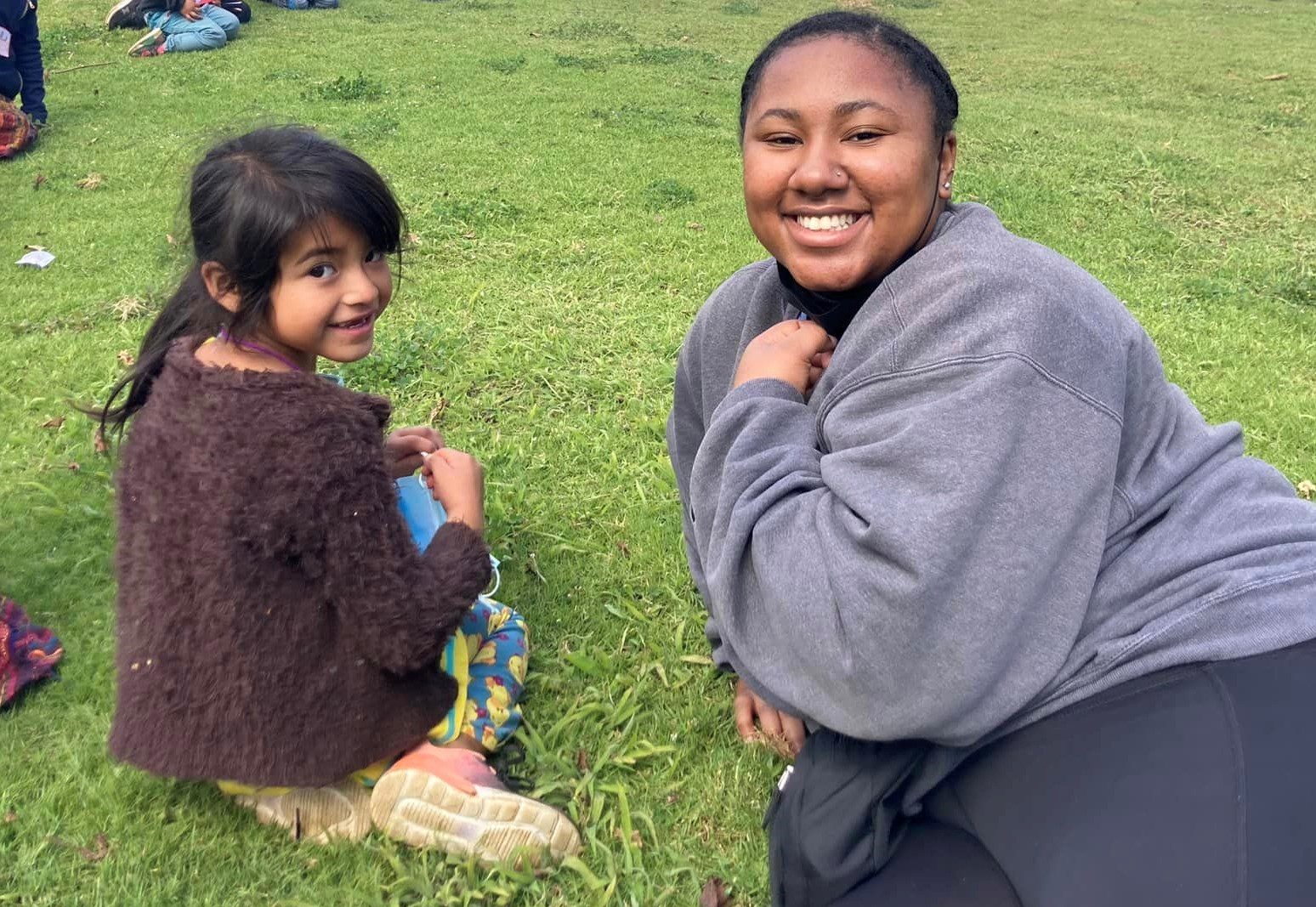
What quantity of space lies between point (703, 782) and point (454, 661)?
67 cm

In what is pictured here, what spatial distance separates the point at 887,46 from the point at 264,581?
1.57 m

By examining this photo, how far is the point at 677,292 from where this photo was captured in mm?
5246

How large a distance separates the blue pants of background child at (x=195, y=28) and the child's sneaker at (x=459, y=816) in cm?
1155

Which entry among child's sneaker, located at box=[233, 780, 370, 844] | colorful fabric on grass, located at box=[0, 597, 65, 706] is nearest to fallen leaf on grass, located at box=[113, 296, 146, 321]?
colorful fabric on grass, located at box=[0, 597, 65, 706]

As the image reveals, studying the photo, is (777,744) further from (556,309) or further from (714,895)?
(556,309)

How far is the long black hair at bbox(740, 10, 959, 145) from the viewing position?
1847 millimetres

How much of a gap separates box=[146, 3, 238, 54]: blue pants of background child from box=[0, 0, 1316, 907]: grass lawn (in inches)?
17.4

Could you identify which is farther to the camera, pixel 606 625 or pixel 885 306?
pixel 606 625

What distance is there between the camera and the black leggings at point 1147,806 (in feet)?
4.91

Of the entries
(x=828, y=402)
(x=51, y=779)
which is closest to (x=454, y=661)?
(x=51, y=779)

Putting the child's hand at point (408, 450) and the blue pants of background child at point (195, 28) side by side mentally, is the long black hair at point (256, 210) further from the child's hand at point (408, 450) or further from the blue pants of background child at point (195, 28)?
the blue pants of background child at point (195, 28)

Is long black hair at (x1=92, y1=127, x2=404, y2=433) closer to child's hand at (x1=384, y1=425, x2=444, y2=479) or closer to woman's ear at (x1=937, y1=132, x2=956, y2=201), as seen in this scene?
child's hand at (x1=384, y1=425, x2=444, y2=479)

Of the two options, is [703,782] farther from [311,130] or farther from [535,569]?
[311,130]

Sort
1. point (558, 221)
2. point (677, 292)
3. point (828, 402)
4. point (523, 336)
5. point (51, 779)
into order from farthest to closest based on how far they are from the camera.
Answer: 1. point (558, 221)
2. point (677, 292)
3. point (523, 336)
4. point (51, 779)
5. point (828, 402)
